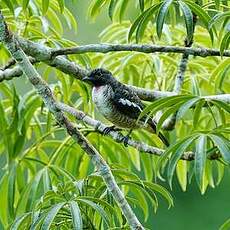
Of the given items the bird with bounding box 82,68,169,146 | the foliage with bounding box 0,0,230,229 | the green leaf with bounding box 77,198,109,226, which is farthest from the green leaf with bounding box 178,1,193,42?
the bird with bounding box 82,68,169,146

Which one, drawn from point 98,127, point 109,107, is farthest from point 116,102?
point 98,127

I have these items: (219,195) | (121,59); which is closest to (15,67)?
(121,59)

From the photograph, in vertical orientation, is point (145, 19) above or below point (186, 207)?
above

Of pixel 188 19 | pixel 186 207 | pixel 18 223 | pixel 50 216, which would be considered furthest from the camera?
pixel 186 207

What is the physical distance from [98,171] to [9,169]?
0.70m

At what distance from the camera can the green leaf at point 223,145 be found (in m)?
1.94

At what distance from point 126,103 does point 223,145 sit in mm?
968

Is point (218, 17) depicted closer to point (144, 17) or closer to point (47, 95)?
point (144, 17)

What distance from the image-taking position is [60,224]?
6.68ft

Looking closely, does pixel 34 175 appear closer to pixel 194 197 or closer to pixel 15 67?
pixel 15 67

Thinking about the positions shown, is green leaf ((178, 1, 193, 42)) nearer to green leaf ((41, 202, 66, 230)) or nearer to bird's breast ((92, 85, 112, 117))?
green leaf ((41, 202, 66, 230))

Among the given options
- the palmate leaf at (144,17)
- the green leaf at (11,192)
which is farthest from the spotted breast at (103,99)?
the palmate leaf at (144,17)

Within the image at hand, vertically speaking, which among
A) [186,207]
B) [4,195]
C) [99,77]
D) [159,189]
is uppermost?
[99,77]

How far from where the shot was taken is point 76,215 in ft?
6.41
